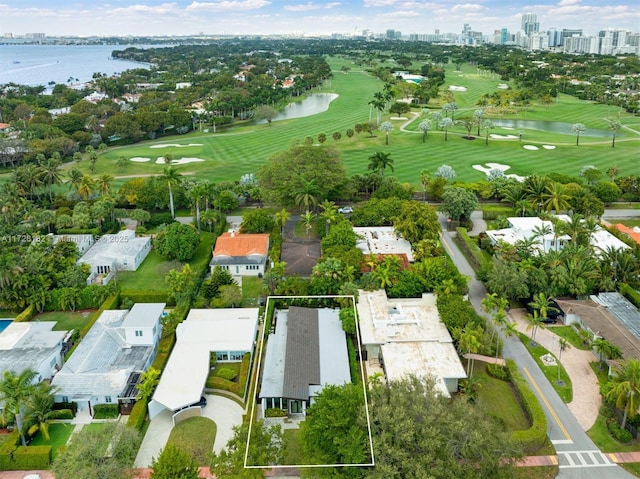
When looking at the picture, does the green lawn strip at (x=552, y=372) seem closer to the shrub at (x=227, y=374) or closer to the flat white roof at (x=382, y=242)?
the flat white roof at (x=382, y=242)

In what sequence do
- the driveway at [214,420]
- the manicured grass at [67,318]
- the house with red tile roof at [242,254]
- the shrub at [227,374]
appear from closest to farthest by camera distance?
1. the driveway at [214,420]
2. the shrub at [227,374]
3. the manicured grass at [67,318]
4. the house with red tile roof at [242,254]

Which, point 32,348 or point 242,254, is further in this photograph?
point 242,254

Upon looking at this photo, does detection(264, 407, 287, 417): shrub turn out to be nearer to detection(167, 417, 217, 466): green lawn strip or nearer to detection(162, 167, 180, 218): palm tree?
detection(167, 417, 217, 466): green lawn strip

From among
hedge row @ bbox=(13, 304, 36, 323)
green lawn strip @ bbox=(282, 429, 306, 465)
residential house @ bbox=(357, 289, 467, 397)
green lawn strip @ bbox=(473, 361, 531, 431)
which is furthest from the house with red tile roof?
green lawn strip @ bbox=(473, 361, 531, 431)

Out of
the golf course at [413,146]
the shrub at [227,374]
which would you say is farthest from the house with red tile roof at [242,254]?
the golf course at [413,146]

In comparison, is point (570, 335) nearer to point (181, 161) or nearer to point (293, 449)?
point (293, 449)

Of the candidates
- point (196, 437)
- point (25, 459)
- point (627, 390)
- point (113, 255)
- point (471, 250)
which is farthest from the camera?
point (471, 250)

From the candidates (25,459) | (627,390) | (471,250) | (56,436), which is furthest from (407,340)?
(25,459)
